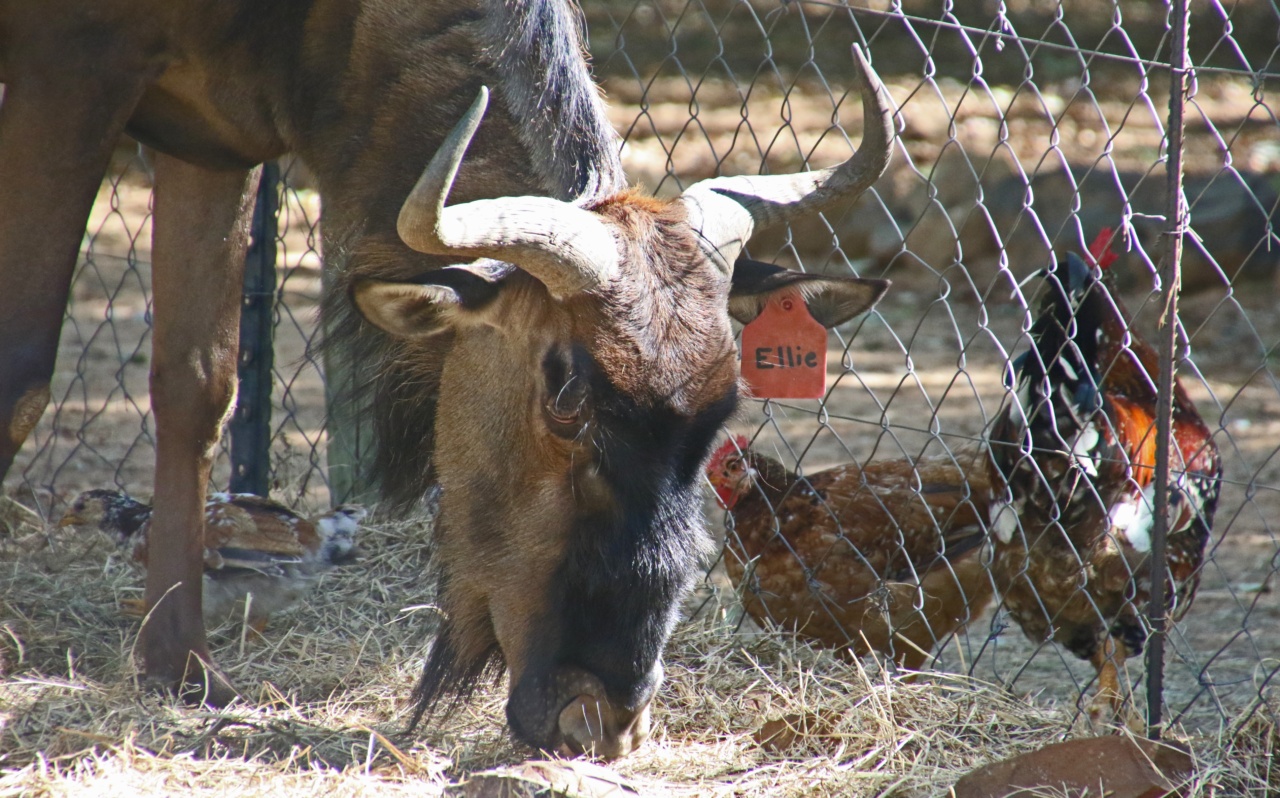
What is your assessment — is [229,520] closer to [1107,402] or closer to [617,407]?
[617,407]

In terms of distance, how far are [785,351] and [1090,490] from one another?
1160mm

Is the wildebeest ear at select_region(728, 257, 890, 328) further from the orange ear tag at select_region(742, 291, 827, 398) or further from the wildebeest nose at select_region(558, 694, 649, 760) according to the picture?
the wildebeest nose at select_region(558, 694, 649, 760)

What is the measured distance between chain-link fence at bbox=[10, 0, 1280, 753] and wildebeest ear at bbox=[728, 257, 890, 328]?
222mm

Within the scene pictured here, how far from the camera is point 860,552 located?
419 centimetres

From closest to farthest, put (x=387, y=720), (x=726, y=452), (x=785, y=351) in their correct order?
(x=785, y=351), (x=387, y=720), (x=726, y=452)

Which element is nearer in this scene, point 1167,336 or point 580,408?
point 580,408

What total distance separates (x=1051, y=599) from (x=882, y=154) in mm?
1594

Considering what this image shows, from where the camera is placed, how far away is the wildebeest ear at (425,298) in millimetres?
2938

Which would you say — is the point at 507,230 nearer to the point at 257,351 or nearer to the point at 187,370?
the point at 187,370

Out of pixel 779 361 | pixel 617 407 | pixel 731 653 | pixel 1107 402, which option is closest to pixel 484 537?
pixel 617 407

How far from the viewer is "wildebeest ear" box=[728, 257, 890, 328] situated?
3.28 metres

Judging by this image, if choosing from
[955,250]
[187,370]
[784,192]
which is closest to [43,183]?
[187,370]

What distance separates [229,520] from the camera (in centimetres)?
438

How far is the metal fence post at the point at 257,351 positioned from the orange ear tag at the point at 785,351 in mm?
2428
